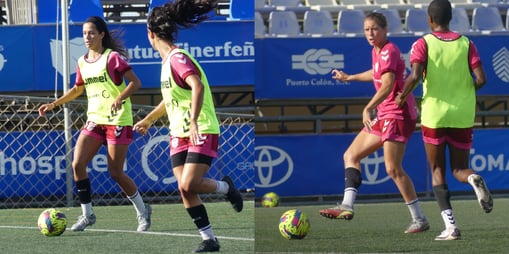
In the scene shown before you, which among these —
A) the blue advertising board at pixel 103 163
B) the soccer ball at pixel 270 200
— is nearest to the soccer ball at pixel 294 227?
the soccer ball at pixel 270 200

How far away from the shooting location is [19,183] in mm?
10234

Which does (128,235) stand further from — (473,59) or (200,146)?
(473,59)

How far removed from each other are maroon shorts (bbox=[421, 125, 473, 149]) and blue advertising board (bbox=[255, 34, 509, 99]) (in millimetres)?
5989

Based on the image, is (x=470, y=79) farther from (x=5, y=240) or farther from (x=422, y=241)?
(x=5, y=240)

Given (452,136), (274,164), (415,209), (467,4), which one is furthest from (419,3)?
(452,136)

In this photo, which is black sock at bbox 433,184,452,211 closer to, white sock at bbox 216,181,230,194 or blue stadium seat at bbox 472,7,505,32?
white sock at bbox 216,181,230,194

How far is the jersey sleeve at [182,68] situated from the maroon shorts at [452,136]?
136 centimetres

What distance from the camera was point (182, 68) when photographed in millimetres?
4812

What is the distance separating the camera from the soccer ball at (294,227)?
19.0ft

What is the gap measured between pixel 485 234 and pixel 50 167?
554 cm

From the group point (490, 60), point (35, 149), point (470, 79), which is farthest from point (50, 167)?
point (470, 79)

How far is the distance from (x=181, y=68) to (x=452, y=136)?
4.94 feet

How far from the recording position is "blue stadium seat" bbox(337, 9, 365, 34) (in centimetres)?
1275

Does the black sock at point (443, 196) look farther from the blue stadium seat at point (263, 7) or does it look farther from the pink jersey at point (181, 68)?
the blue stadium seat at point (263, 7)
